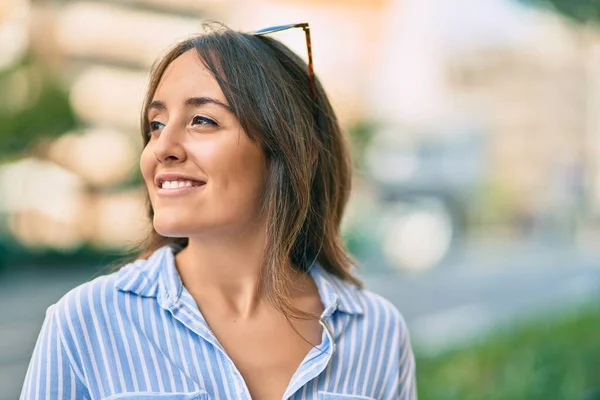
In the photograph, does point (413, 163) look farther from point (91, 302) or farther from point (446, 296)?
point (91, 302)

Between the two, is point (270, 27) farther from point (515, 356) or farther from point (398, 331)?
point (515, 356)

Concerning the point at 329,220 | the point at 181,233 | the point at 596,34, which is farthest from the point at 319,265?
the point at 596,34

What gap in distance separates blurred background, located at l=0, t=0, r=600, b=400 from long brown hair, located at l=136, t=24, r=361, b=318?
268mm

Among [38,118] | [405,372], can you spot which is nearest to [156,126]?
[405,372]

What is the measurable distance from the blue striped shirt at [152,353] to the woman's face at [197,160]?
158mm

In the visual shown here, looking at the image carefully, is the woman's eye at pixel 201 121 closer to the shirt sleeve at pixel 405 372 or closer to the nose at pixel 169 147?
the nose at pixel 169 147

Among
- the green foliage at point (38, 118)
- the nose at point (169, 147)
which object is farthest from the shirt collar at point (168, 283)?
the green foliage at point (38, 118)

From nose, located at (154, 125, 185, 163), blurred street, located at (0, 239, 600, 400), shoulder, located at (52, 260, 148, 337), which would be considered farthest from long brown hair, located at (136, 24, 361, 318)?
blurred street, located at (0, 239, 600, 400)

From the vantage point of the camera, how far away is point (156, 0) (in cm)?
3017

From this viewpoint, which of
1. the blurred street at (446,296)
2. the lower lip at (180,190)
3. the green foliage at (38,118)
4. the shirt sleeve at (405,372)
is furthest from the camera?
the green foliage at (38,118)

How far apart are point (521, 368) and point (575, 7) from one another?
2.12 meters

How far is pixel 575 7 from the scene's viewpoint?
16.0 feet

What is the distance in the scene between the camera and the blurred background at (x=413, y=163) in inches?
194

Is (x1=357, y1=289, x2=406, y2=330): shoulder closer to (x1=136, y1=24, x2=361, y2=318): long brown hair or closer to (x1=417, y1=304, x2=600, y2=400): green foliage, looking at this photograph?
(x1=136, y1=24, x2=361, y2=318): long brown hair
